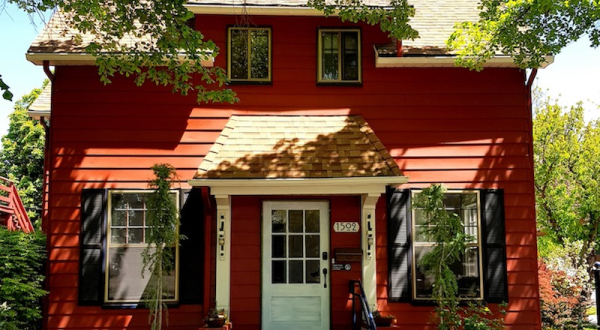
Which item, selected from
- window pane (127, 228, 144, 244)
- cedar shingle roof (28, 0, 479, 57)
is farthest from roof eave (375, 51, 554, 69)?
window pane (127, 228, 144, 244)

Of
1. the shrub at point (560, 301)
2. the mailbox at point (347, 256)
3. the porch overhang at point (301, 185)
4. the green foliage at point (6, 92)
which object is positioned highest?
the green foliage at point (6, 92)

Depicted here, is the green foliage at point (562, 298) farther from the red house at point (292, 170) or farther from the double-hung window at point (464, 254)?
the double-hung window at point (464, 254)

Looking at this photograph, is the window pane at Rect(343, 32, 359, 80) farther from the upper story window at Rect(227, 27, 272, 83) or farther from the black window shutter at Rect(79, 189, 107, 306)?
the black window shutter at Rect(79, 189, 107, 306)

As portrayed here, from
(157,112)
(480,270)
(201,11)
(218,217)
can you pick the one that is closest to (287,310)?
(218,217)

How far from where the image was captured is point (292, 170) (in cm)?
748

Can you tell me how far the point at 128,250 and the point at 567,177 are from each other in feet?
50.2

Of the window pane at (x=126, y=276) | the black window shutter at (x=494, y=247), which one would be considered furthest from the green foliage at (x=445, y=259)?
the window pane at (x=126, y=276)

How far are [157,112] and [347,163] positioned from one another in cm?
302

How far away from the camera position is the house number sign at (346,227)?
822cm

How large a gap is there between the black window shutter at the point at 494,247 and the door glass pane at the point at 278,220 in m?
3.05

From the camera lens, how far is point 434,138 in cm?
847

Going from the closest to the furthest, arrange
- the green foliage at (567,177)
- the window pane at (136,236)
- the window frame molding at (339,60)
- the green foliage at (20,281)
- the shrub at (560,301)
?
the green foliage at (20,281)
the window pane at (136,236)
the window frame molding at (339,60)
the shrub at (560,301)
the green foliage at (567,177)

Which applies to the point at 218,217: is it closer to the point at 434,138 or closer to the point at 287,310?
the point at 287,310

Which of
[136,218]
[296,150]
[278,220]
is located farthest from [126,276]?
[296,150]
